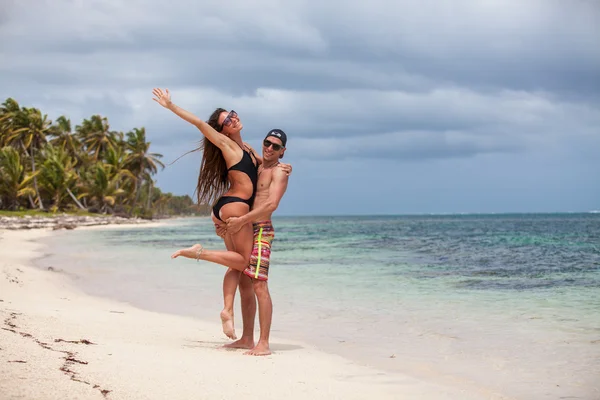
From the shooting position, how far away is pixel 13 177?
5338cm

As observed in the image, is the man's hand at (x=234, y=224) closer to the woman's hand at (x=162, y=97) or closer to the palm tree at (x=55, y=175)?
the woman's hand at (x=162, y=97)

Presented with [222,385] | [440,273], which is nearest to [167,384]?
[222,385]

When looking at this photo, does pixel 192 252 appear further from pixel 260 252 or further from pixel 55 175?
pixel 55 175

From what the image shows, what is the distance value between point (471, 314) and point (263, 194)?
13.4ft

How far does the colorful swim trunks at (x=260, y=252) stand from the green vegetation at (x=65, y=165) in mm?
44199

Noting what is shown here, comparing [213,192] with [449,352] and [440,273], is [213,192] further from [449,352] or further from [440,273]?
[440,273]

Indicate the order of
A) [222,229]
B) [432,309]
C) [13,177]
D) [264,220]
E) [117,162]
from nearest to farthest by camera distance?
[264,220]
[222,229]
[432,309]
[13,177]
[117,162]

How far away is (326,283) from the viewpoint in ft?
38.7

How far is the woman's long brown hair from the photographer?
5344mm

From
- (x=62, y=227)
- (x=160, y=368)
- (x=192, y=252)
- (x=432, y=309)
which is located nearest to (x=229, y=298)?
(x=192, y=252)

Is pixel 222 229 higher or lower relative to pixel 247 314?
higher

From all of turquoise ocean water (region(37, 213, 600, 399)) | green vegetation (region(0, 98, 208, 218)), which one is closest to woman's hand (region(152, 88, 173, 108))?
turquoise ocean water (region(37, 213, 600, 399))

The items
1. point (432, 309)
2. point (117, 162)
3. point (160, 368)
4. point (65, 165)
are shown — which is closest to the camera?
point (160, 368)

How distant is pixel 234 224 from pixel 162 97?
117cm
